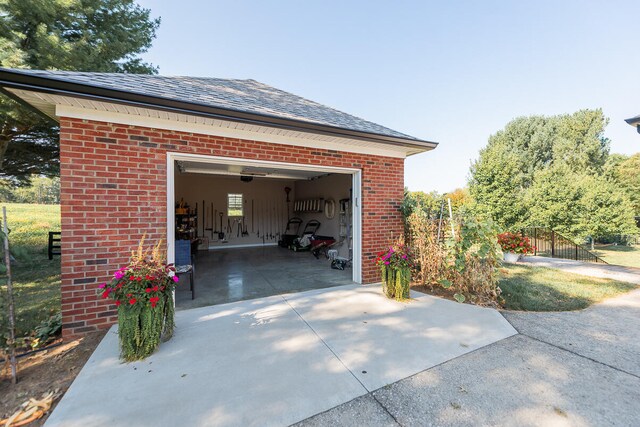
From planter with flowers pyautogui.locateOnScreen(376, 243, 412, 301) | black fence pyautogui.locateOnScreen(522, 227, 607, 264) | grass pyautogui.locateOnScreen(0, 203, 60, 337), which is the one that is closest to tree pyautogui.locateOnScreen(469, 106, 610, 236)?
black fence pyautogui.locateOnScreen(522, 227, 607, 264)

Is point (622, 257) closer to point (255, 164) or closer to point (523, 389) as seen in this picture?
point (523, 389)

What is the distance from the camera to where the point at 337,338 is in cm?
267

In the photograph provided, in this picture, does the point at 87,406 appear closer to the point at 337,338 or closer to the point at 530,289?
the point at 337,338

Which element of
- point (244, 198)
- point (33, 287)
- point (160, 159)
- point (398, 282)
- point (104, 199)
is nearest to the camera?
point (104, 199)

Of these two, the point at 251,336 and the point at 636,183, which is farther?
the point at 636,183

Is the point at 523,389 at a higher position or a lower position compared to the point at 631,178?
lower

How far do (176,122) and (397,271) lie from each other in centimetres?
374

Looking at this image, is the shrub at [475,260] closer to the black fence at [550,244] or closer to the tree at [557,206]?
the black fence at [550,244]

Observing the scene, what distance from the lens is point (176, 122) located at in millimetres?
3330

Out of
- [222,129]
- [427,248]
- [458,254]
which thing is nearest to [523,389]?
[458,254]

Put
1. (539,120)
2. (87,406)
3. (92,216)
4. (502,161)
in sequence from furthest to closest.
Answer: (539,120) → (502,161) → (92,216) → (87,406)

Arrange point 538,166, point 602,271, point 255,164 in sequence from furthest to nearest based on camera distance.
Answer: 1. point 538,166
2. point 602,271
3. point 255,164

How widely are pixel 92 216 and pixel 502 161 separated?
11.9 m

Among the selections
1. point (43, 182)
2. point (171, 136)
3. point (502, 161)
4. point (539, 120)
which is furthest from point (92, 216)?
point (43, 182)
